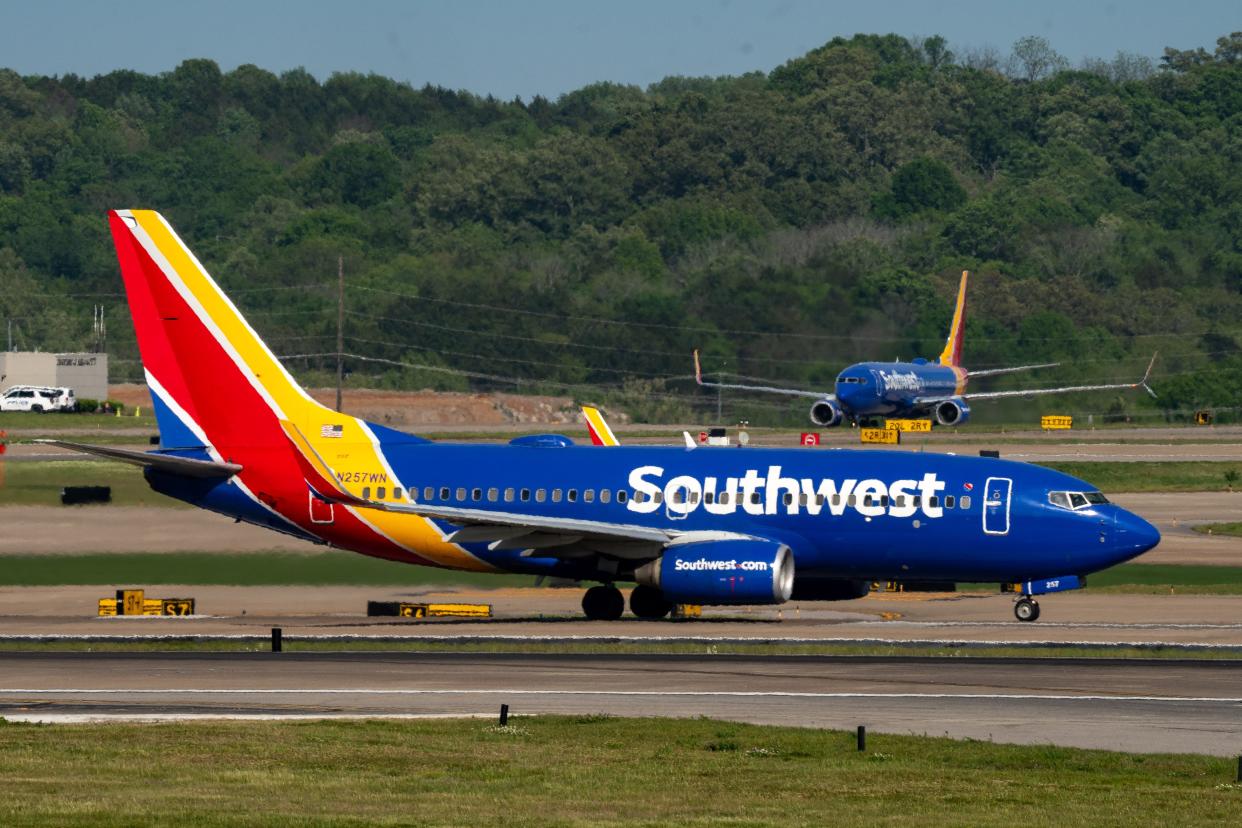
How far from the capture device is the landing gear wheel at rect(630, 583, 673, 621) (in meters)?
50.4

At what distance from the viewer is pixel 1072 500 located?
156 ft

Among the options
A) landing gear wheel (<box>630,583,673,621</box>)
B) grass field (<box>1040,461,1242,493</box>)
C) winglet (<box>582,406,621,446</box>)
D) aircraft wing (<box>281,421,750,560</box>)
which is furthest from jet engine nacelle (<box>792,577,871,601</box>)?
grass field (<box>1040,461,1242,493</box>)

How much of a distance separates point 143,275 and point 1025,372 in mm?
96031

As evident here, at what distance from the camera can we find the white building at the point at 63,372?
485ft

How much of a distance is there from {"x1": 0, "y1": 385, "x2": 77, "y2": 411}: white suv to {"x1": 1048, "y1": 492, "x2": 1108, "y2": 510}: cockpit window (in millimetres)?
100850

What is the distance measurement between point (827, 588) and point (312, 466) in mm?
13041

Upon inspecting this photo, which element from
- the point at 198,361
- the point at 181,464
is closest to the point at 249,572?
the point at 181,464

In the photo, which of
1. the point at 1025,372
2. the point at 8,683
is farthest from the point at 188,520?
the point at 1025,372

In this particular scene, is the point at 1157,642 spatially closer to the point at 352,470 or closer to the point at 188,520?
the point at 352,470

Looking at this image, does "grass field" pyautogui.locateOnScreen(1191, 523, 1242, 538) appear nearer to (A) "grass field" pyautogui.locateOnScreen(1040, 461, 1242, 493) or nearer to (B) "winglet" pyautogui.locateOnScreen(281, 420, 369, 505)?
(A) "grass field" pyautogui.locateOnScreen(1040, 461, 1242, 493)

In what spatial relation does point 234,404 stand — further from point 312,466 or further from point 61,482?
point 61,482

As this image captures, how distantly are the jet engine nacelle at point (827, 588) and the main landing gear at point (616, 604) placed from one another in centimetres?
324

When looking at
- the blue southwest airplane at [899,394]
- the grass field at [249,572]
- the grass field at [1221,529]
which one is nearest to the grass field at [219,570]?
the grass field at [249,572]

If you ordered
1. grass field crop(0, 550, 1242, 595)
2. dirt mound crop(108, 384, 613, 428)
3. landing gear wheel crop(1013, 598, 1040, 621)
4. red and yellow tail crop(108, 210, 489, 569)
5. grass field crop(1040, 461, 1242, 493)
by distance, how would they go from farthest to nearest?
dirt mound crop(108, 384, 613, 428) → grass field crop(1040, 461, 1242, 493) → grass field crop(0, 550, 1242, 595) → red and yellow tail crop(108, 210, 489, 569) → landing gear wheel crop(1013, 598, 1040, 621)
